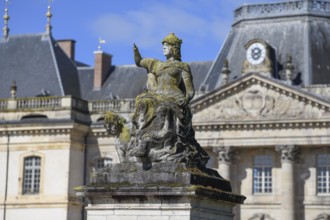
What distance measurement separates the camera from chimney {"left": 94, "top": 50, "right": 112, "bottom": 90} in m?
56.3

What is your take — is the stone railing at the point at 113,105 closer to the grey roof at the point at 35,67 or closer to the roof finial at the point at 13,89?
the grey roof at the point at 35,67

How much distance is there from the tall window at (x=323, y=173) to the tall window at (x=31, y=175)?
13.8m

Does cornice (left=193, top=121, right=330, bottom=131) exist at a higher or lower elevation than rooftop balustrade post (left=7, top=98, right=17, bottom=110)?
lower

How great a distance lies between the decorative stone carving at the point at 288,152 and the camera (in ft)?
154

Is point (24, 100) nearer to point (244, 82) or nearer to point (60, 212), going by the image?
point (60, 212)

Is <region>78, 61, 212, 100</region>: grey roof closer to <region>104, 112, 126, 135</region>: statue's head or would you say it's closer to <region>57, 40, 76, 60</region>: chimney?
<region>57, 40, 76, 60</region>: chimney

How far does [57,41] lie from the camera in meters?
58.3

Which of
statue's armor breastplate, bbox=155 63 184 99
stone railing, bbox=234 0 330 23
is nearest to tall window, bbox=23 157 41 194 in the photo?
stone railing, bbox=234 0 330 23

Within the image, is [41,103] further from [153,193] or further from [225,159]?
[153,193]

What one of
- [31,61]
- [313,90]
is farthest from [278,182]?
[31,61]

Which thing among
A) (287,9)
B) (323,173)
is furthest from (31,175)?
(287,9)

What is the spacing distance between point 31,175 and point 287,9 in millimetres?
15220

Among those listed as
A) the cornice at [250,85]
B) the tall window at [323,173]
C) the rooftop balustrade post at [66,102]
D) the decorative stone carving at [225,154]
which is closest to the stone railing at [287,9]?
the cornice at [250,85]

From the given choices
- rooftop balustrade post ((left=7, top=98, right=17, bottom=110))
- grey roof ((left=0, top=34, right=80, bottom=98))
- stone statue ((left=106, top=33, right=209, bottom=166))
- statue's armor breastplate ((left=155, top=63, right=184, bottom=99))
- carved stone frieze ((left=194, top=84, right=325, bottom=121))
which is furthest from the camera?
grey roof ((left=0, top=34, right=80, bottom=98))
